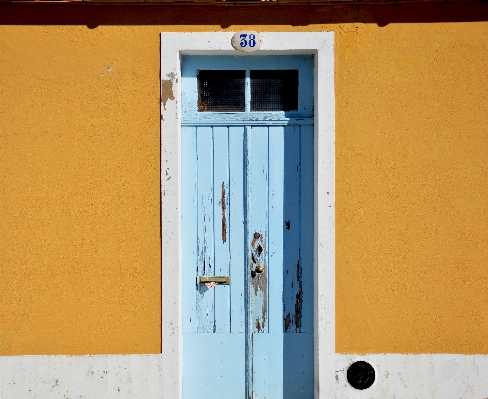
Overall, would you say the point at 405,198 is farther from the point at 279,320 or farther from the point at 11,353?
the point at 11,353

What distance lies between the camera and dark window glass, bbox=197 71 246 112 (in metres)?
3.99

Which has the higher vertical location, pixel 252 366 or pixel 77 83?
pixel 77 83

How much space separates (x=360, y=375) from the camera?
378 centimetres

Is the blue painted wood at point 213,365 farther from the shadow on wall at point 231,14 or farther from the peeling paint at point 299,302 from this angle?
the shadow on wall at point 231,14

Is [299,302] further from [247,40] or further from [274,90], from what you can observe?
[247,40]

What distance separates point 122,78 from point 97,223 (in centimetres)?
108

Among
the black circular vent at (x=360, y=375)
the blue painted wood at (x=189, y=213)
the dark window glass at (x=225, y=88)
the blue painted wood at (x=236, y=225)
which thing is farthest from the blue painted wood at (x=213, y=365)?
the dark window glass at (x=225, y=88)

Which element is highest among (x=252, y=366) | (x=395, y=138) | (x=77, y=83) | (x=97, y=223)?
(x=77, y=83)

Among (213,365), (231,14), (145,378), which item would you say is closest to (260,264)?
(213,365)

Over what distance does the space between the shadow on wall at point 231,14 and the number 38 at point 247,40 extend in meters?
0.10

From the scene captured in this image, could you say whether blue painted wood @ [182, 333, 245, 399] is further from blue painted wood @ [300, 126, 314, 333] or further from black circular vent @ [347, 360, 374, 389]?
black circular vent @ [347, 360, 374, 389]

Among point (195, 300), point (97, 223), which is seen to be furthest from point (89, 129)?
point (195, 300)

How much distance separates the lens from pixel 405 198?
150 inches

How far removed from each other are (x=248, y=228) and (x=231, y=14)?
1590mm
